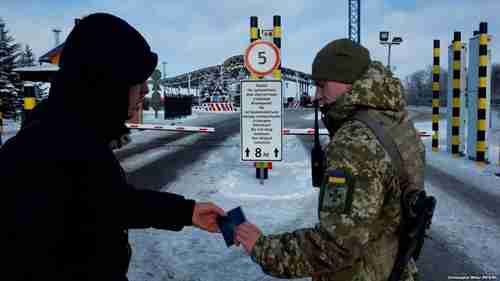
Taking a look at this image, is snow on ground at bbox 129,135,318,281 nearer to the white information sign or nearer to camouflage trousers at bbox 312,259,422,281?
the white information sign

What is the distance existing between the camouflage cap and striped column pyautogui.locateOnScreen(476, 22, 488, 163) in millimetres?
9386

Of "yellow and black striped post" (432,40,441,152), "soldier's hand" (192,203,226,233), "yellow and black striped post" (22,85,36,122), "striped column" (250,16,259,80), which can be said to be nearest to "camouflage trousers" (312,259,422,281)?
"soldier's hand" (192,203,226,233)

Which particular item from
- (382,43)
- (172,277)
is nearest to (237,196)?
(172,277)

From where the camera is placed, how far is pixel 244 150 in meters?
8.06

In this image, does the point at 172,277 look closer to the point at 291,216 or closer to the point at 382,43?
the point at 291,216

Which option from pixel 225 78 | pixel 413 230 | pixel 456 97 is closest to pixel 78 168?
pixel 413 230

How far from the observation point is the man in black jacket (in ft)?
4.28

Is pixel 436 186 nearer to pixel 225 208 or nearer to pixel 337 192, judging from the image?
pixel 225 208

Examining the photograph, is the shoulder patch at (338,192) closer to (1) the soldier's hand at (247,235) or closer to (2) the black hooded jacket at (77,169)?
(1) the soldier's hand at (247,235)

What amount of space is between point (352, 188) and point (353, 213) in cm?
9

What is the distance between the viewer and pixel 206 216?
213cm

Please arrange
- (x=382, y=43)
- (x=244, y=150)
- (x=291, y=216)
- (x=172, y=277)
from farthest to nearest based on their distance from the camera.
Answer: (x=382, y=43) → (x=244, y=150) → (x=291, y=216) → (x=172, y=277)

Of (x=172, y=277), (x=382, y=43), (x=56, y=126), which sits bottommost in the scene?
(x=172, y=277)

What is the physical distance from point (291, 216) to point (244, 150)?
2.18 m
